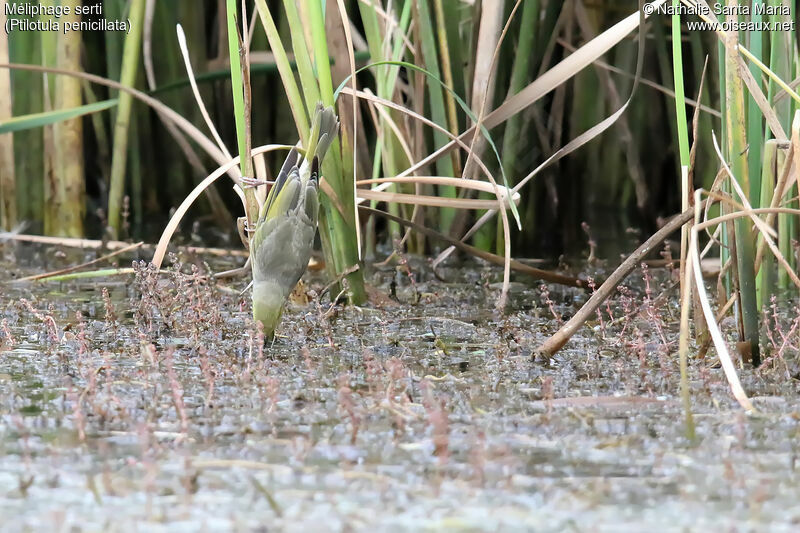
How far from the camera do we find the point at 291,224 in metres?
3.60

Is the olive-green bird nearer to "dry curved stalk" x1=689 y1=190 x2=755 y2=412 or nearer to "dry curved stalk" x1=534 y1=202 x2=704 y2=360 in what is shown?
"dry curved stalk" x1=534 y1=202 x2=704 y2=360

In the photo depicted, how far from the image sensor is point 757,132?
2898mm

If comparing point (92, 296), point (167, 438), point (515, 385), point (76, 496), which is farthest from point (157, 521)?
point (92, 296)

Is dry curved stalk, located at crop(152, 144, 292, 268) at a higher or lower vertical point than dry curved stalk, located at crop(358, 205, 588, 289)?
higher

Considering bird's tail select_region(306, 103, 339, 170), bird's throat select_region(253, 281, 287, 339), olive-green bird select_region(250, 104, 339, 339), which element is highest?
bird's tail select_region(306, 103, 339, 170)

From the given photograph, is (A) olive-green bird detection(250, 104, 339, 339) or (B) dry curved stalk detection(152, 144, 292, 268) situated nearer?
(A) olive-green bird detection(250, 104, 339, 339)

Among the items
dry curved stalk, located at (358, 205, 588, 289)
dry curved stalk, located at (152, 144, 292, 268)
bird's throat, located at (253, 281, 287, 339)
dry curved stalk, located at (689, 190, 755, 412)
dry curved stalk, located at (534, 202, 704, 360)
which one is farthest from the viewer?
dry curved stalk, located at (358, 205, 588, 289)

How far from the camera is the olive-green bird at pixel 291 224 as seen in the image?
349 centimetres

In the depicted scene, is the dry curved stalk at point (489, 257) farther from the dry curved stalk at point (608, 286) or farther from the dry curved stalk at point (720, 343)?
the dry curved stalk at point (720, 343)

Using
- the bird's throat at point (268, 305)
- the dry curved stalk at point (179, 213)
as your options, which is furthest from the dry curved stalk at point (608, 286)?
the dry curved stalk at point (179, 213)

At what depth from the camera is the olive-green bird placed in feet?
11.5

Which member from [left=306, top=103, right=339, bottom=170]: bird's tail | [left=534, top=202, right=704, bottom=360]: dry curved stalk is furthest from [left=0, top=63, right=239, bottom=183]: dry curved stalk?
[left=534, top=202, right=704, bottom=360]: dry curved stalk

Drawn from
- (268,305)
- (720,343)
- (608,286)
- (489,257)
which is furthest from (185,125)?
(720,343)

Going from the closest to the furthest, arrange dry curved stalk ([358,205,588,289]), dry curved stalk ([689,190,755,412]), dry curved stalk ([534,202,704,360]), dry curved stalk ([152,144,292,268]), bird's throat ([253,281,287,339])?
1. dry curved stalk ([689,190,755,412])
2. dry curved stalk ([534,202,704,360])
3. bird's throat ([253,281,287,339])
4. dry curved stalk ([152,144,292,268])
5. dry curved stalk ([358,205,588,289])
